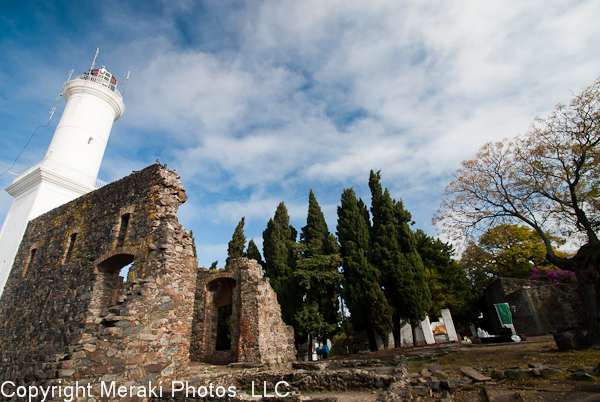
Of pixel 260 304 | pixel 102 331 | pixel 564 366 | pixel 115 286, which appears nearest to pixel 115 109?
pixel 115 286

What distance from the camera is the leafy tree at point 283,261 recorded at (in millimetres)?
17237

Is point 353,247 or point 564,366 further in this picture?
point 353,247

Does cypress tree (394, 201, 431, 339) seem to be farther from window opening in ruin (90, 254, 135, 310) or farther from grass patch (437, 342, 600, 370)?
window opening in ruin (90, 254, 135, 310)

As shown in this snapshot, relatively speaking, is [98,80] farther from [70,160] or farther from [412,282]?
[412,282]

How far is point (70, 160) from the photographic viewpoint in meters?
15.2

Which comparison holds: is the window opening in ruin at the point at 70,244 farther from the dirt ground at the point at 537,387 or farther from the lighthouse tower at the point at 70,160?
the dirt ground at the point at 537,387

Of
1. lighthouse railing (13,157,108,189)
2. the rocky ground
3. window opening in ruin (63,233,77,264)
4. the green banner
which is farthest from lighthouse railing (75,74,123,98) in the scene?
the green banner

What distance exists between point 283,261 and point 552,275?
18.2 metres

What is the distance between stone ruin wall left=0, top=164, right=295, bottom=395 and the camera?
214 inches

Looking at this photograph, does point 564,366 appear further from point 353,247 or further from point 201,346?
point 353,247

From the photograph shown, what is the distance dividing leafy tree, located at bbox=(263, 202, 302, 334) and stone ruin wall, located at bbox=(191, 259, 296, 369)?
5407 millimetres

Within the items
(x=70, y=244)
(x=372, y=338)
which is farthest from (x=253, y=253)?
(x=70, y=244)

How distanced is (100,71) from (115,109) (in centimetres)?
294

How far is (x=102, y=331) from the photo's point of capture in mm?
5340
